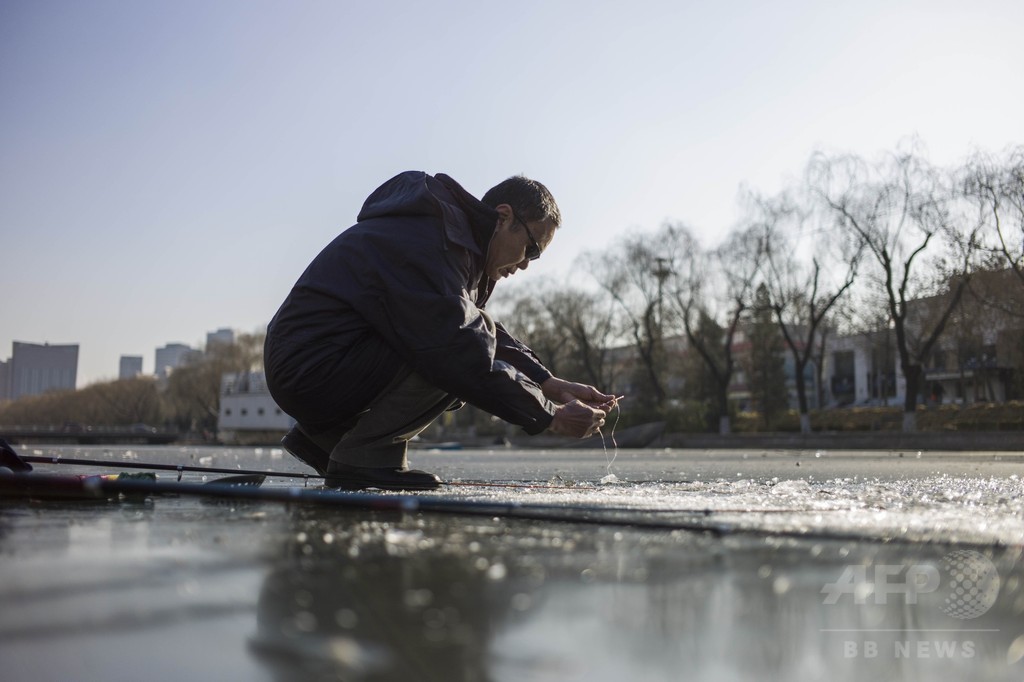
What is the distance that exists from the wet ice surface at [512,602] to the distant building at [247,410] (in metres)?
73.5

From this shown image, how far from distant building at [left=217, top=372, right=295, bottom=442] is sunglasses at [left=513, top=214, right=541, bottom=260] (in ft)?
237

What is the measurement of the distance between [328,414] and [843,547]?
5.69 feet

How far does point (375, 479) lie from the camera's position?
2453mm

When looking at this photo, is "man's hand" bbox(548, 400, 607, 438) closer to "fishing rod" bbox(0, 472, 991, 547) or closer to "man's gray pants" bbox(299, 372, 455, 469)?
"man's gray pants" bbox(299, 372, 455, 469)

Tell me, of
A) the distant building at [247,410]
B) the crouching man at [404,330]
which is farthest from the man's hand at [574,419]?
the distant building at [247,410]

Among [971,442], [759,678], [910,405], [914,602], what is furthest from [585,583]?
[910,405]

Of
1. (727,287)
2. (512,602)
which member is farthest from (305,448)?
(727,287)

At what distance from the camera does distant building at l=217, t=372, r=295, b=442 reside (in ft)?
244

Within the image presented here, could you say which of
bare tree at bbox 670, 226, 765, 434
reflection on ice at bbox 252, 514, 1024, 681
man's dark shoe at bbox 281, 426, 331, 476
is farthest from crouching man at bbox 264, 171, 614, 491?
bare tree at bbox 670, 226, 765, 434

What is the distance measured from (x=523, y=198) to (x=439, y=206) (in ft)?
1.09

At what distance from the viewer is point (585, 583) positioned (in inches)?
37.3

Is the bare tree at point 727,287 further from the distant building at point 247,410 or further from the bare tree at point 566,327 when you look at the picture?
the distant building at point 247,410

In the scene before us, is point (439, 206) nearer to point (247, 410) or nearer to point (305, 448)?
point (305, 448)

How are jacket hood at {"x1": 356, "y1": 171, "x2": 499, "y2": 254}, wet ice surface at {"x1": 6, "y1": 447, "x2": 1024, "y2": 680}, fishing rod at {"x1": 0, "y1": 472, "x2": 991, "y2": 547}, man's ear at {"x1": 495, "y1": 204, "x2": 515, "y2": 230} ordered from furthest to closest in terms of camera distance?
man's ear at {"x1": 495, "y1": 204, "x2": 515, "y2": 230}, jacket hood at {"x1": 356, "y1": 171, "x2": 499, "y2": 254}, fishing rod at {"x1": 0, "y1": 472, "x2": 991, "y2": 547}, wet ice surface at {"x1": 6, "y1": 447, "x2": 1024, "y2": 680}
